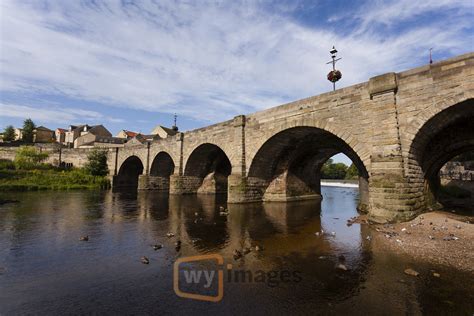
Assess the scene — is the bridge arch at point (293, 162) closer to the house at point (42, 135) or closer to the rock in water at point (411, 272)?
the rock in water at point (411, 272)

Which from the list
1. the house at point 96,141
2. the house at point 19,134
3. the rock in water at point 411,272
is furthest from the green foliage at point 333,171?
the house at point 19,134

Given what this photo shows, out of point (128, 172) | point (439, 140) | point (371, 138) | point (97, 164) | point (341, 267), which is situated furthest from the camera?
point (128, 172)

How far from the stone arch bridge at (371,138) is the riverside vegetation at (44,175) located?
73.7 ft

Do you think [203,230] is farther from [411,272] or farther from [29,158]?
[29,158]

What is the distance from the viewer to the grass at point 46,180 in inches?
1209

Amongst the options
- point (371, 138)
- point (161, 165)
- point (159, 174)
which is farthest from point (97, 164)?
point (371, 138)

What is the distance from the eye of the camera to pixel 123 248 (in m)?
8.50

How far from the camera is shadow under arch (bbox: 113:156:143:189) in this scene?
41.3 m

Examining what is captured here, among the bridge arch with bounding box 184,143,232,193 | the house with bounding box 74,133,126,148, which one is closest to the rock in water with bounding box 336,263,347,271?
the bridge arch with bounding box 184,143,232,193

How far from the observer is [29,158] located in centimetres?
4603

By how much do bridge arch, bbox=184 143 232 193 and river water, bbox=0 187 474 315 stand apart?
17001mm

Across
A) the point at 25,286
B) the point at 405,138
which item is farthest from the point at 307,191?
the point at 25,286

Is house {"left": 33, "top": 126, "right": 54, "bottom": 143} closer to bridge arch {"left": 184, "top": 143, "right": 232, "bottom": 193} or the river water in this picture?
bridge arch {"left": 184, "top": 143, "right": 232, "bottom": 193}

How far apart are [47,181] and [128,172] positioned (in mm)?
11815
